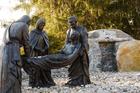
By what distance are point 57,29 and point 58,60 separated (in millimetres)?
13064

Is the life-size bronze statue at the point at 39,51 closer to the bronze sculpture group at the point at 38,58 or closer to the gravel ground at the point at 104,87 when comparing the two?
the bronze sculpture group at the point at 38,58

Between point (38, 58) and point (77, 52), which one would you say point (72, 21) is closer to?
point (77, 52)

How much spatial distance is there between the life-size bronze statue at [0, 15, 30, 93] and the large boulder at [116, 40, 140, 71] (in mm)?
8280

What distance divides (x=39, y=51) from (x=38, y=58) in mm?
2016

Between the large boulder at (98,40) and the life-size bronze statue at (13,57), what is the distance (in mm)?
8463

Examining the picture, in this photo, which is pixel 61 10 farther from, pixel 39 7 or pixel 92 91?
pixel 92 91

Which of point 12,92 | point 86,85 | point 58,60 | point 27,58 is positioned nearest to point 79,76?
point 86,85

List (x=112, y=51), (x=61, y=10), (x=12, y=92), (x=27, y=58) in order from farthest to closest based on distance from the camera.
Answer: (x=61, y=10)
(x=112, y=51)
(x=27, y=58)
(x=12, y=92)

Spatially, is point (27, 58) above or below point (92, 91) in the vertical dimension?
above

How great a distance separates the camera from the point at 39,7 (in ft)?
82.1

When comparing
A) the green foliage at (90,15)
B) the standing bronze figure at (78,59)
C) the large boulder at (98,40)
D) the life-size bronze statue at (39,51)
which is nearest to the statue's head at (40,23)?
the life-size bronze statue at (39,51)

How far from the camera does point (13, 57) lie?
9.29 meters

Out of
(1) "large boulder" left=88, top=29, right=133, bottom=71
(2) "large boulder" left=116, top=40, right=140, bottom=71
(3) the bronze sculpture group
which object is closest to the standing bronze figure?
(3) the bronze sculpture group

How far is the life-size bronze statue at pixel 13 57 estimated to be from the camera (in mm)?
9070
